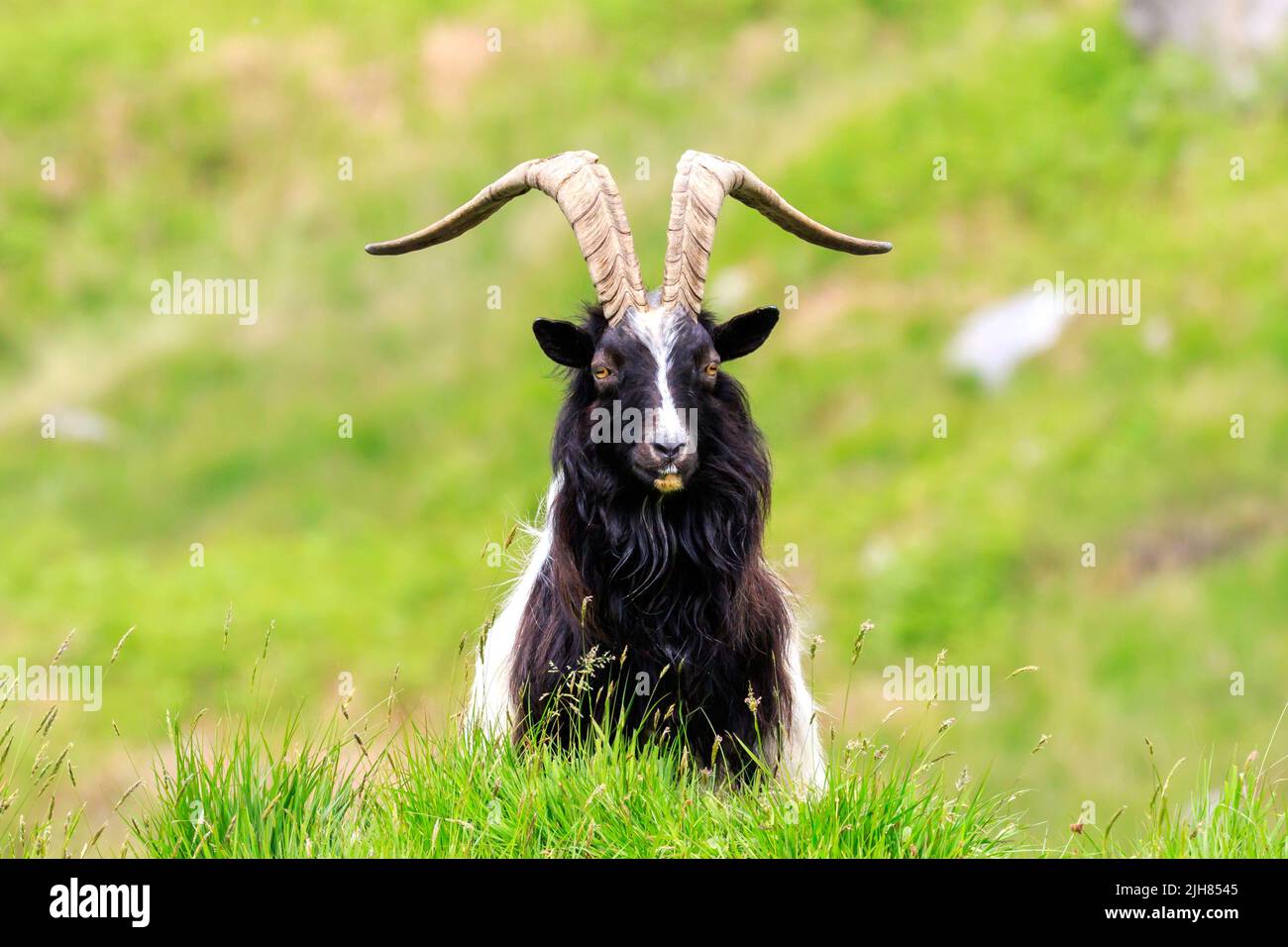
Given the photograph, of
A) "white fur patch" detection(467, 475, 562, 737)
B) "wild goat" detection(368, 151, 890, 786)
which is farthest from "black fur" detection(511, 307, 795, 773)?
"white fur patch" detection(467, 475, 562, 737)

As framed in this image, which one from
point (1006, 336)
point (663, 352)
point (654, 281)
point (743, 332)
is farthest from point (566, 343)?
point (1006, 336)

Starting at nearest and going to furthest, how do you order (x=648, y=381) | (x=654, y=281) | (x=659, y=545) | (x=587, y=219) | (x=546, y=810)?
(x=546, y=810)
(x=648, y=381)
(x=659, y=545)
(x=587, y=219)
(x=654, y=281)

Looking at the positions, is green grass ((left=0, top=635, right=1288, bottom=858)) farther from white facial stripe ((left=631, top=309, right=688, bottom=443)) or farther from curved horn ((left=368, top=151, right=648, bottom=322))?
curved horn ((left=368, top=151, right=648, bottom=322))

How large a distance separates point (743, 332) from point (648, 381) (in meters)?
1.00

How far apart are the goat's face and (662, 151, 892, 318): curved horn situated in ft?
0.75

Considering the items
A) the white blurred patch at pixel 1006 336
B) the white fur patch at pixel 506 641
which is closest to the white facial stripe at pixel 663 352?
the white fur patch at pixel 506 641

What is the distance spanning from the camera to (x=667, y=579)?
983 cm

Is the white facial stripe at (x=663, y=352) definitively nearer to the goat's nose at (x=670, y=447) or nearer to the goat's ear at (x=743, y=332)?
the goat's nose at (x=670, y=447)

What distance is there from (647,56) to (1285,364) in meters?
20.8

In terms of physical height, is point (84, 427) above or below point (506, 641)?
above

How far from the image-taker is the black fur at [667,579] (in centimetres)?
966

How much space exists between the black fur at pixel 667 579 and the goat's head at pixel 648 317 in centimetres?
2

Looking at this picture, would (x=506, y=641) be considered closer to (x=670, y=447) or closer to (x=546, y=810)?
(x=670, y=447)
